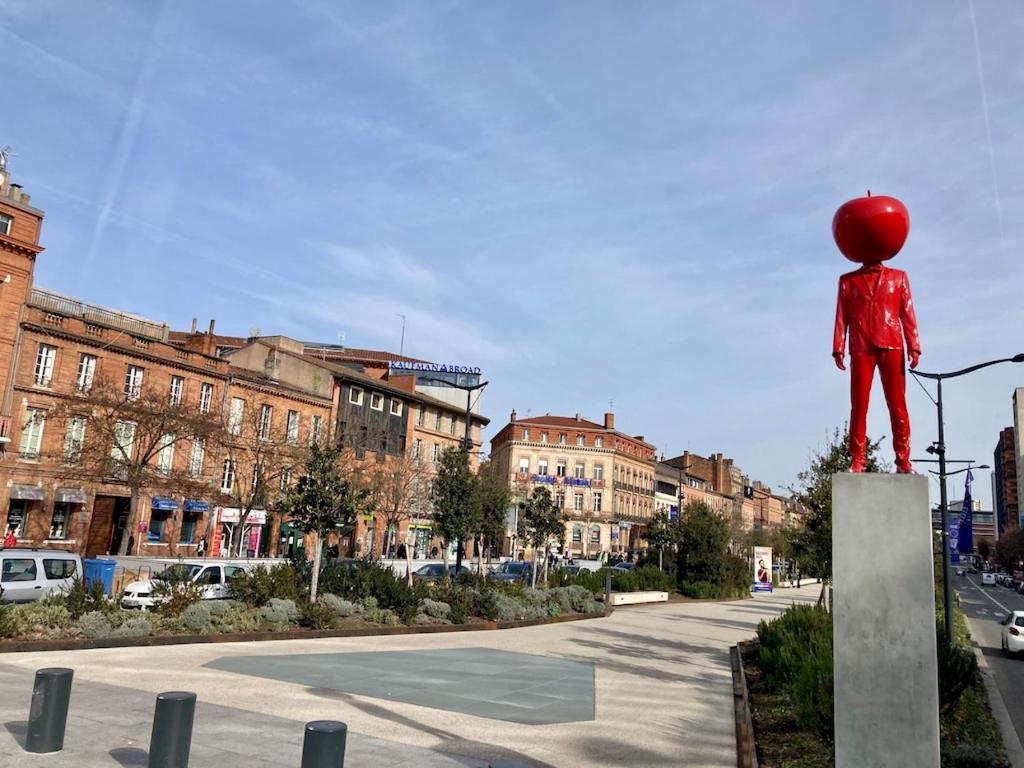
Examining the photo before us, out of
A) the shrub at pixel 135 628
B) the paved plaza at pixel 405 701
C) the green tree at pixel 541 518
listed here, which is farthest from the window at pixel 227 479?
the shrub at pixel 135 628

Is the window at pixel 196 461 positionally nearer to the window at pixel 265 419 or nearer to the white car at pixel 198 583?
the window at pixel 265 419

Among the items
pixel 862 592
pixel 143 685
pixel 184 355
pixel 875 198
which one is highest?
pixel 184 355

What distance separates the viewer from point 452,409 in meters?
57.5

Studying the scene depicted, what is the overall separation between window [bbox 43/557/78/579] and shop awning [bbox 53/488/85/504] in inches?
615

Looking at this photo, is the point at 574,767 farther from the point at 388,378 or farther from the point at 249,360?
the point at 388,378

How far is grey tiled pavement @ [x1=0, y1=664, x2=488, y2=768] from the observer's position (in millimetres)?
6852

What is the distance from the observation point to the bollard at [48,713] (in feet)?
22.3

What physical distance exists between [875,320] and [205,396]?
120 feet

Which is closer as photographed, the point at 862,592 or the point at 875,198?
the point at 862,592

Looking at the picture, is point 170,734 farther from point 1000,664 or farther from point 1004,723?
point 1000,664

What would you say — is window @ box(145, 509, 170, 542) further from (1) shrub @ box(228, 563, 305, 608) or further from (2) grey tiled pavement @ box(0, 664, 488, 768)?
(2) grey tiled pavement @ box(0, 664, 488, 768)

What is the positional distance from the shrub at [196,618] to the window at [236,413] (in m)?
24.5

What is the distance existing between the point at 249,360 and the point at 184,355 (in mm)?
9939

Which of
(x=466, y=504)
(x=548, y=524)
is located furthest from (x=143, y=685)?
(x=548, y=524)
